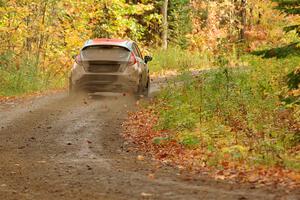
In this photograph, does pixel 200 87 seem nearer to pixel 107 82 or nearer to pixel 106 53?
pixel 107 82

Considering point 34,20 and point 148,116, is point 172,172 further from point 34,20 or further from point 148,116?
point 34,20

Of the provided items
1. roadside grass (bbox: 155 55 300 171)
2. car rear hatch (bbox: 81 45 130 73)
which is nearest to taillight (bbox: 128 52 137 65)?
car rear hatch (bbox: 81 45 130 73)

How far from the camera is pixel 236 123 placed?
38.8ft

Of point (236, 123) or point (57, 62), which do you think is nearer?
point (236, 123)

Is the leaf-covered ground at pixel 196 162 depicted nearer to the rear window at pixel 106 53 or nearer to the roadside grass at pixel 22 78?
the rear window at pixel 106 53

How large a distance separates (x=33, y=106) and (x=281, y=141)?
8652mm

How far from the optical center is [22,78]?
68.4ft

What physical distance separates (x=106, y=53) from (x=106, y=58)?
0.17 meters

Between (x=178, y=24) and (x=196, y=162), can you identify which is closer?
(x=196, y=162)

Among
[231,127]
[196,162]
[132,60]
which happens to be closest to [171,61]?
[132,60]

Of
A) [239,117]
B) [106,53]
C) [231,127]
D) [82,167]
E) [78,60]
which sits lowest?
[82,167]

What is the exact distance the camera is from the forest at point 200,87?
9109 millimetres

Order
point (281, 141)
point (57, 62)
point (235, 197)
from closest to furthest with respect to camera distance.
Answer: point (235, 197)
point (281, 141)
point (57, 62)

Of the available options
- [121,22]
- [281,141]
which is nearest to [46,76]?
[121,22]
